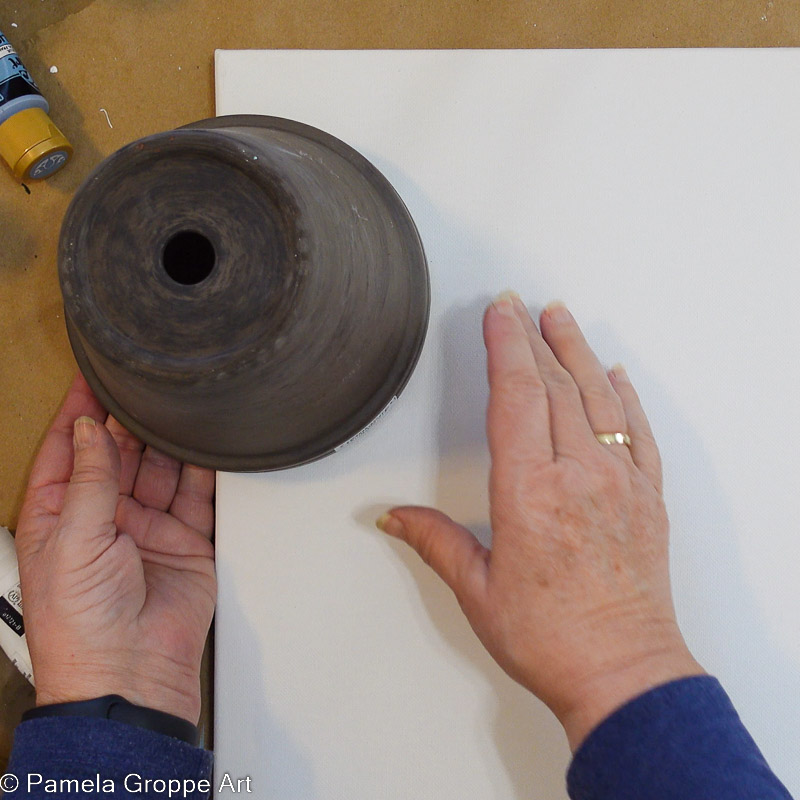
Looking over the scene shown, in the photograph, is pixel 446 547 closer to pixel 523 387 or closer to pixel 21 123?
pixel 523 387

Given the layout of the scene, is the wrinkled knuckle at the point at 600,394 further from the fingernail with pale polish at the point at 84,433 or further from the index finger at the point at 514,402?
the fingernail with pale polish at the point at 84,433

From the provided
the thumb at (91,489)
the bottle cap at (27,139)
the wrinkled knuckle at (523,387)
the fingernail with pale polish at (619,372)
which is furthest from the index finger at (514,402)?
the bottle cap at (27,139)

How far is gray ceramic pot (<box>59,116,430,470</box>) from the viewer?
0.46m

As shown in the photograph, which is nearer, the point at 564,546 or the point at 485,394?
the point at 564,546

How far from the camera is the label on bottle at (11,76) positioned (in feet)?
2.35

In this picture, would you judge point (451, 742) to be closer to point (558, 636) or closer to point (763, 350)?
point (558, 636)

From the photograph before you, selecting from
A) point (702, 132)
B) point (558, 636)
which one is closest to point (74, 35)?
point (702, 132)

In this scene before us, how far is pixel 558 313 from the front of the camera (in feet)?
2.16

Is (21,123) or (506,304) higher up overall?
(21,123)

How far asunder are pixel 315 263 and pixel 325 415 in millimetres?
154

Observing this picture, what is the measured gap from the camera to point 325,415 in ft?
1.88

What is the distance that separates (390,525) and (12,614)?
43 cm

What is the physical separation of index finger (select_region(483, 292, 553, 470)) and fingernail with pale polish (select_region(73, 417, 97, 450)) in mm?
381

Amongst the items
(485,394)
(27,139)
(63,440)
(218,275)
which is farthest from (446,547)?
(27,139)
